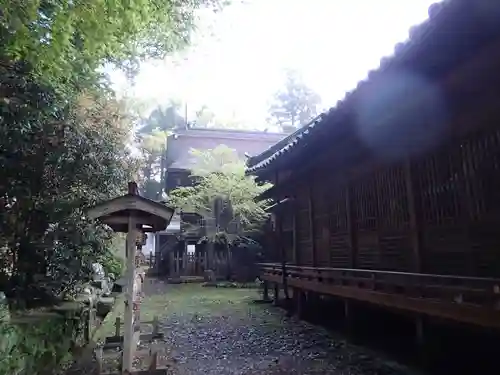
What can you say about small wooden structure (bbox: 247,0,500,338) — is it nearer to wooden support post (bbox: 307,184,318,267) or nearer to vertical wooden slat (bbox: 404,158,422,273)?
vertical wooden slat (bbox: 404,158,422,273)

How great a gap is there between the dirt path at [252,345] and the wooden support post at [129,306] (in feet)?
3.73

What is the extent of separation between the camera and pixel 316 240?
30.4 ft

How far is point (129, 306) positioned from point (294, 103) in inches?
Result: 1712

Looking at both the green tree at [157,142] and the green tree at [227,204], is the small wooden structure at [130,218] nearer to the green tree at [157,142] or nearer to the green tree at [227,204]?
the green tree at [227,204]

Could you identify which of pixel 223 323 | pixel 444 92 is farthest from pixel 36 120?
pixel 223 323

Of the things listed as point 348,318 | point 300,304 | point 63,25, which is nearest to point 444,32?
point 63,25

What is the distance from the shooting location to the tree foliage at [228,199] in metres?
18.7

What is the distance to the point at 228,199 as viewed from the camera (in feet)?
62.2

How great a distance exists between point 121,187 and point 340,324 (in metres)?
5.31

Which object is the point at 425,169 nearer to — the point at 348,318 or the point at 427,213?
the point at 427,213

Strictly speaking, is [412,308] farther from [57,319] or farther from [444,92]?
[57,319]

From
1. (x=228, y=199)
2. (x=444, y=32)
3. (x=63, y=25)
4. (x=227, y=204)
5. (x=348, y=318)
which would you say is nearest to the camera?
(x=444, y=32)

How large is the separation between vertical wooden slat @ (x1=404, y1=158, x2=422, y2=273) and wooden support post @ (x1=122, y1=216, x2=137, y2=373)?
3674mm

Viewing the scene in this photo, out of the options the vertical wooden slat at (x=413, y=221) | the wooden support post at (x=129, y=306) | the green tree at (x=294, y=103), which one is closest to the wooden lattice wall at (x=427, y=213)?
the vertical wooden slat at (x=413, y=221)
